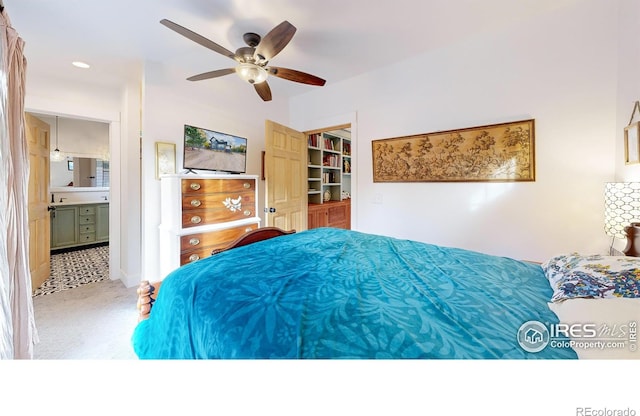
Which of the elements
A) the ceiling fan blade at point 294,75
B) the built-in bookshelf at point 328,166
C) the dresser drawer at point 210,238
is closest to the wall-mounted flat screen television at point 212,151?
the dresser drawer at point 210,238

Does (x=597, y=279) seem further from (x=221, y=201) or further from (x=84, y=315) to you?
(x=84, y=315)

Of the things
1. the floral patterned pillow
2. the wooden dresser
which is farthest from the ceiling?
the floral patterned pillow

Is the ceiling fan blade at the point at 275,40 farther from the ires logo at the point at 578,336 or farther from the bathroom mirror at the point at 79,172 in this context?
the bathroom mirror at the point at 79,172

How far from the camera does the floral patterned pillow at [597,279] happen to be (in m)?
0.66

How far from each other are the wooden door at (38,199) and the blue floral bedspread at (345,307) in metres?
2.56

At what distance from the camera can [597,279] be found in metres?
0.72

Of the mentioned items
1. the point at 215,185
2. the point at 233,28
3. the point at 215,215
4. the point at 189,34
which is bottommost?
the point at 215,215

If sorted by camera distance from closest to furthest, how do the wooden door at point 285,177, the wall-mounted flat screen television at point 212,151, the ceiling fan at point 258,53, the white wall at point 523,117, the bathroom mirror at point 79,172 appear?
the ceiling fan at point 258,53, the white wall at point 523,117, the wall-mounted flat screen television at point 212,151, the wooden door at point 285,177, the bathroom mirror at point 79,172

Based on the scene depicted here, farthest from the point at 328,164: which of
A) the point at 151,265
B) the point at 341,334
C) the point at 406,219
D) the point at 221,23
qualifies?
the point at 341,334

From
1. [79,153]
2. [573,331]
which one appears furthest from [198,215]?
[79,153]

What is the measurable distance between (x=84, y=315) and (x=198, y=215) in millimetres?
1310

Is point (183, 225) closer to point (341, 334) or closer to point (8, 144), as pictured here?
point (8, 144)

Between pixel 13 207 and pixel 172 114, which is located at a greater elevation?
pixel 172 114

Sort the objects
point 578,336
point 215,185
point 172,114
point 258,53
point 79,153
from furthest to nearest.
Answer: point 79,153
point 172,114
point 215,185
point 258,53
point 578,336
